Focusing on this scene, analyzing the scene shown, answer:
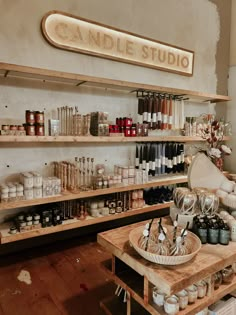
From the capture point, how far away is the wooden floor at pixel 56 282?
1.77 metres

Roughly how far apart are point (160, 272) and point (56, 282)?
1273mm

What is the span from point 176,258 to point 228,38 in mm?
4216

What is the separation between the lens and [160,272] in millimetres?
1149

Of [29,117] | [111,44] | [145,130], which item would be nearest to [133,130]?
[145,130]

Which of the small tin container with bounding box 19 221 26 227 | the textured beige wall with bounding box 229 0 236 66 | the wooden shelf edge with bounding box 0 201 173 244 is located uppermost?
the textured beige wall with bounding box 229 0 236 66

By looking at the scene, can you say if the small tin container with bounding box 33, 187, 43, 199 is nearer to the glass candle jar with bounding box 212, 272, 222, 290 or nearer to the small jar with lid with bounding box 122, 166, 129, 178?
the small jar with lid with bounding box 122, 166, 129, 178

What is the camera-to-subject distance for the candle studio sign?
2.53 metres

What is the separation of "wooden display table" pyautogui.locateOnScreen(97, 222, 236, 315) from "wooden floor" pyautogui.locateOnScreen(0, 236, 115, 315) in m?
0.31

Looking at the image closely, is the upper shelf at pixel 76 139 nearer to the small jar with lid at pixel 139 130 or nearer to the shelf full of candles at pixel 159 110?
the small jar with lid at pixel 139 130

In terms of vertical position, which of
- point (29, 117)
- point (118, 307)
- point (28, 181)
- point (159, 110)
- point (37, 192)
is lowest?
point (118, 307)

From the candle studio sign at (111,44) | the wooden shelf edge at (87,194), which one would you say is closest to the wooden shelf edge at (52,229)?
the wooden shelf edge at (87,194)

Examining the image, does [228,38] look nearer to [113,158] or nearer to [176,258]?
[113,158]

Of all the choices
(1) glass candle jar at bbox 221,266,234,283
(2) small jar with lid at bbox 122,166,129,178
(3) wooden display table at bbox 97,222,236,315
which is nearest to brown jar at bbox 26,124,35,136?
(2) small jar with lid at bbox 122,166,129,178

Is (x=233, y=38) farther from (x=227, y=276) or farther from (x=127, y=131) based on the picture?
(x=227, y=276)
